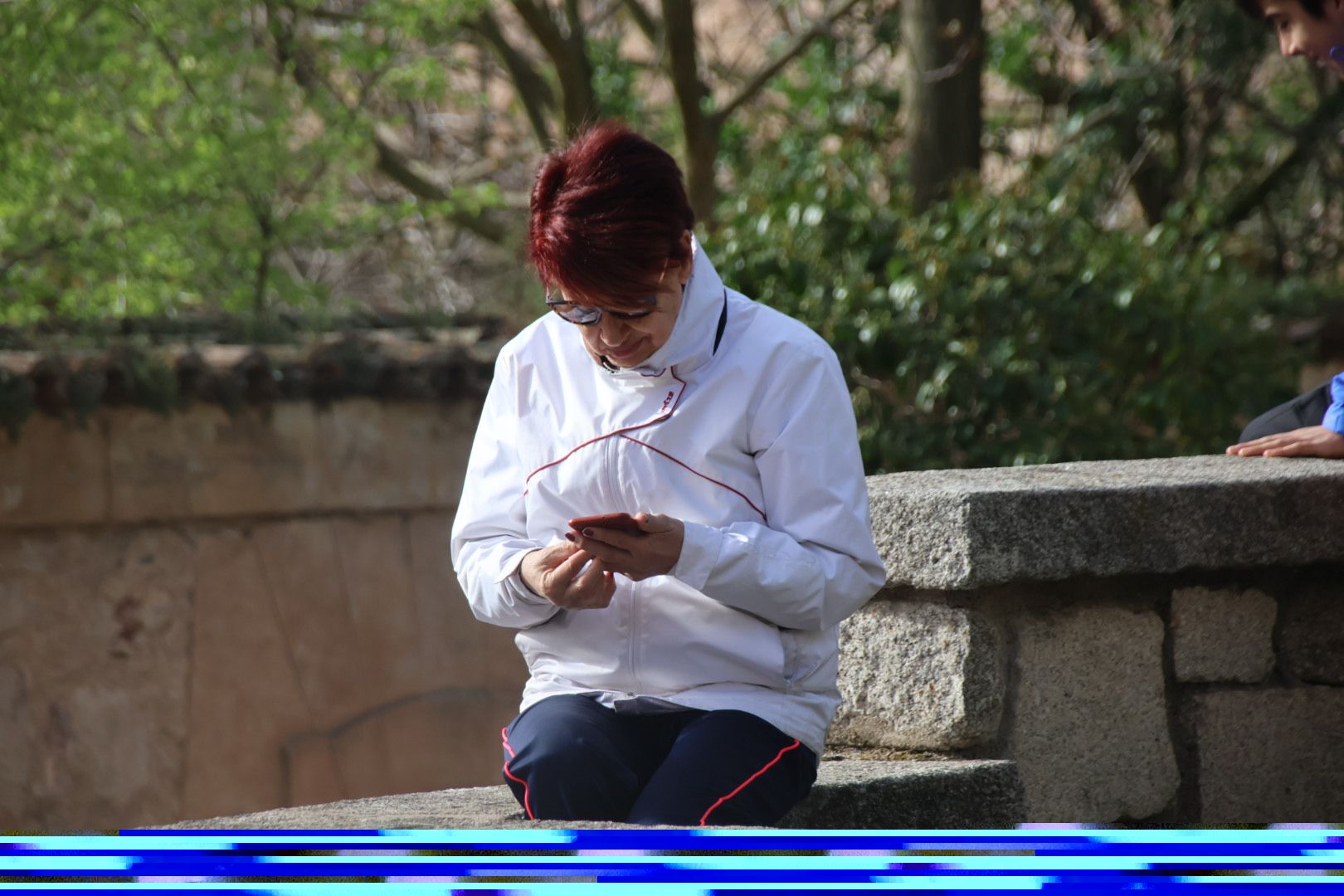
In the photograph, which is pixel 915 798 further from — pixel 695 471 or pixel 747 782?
pixel 695 471

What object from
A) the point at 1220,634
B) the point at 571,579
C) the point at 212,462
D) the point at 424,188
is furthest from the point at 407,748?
the point at 571,579

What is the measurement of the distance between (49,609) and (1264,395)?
454 cm

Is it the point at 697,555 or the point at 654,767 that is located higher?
the point at 697,555

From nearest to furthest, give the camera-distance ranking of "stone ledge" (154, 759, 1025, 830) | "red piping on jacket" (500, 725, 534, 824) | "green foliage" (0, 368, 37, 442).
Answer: "red piping on jacket" (500, 725, 534, 824), "stone ledge" (154, 759, 1025, 830), "green foliage" (0, 368, 37, 442)

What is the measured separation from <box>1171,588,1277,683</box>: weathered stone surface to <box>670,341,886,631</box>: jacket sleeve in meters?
0.86

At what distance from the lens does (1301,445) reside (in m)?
3.13

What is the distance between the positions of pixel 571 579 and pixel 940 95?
4702mm

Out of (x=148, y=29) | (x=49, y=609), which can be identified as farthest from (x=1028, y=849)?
(x=148, y=29)

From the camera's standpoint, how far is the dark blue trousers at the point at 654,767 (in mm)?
2254

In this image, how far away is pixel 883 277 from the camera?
16.9 feet

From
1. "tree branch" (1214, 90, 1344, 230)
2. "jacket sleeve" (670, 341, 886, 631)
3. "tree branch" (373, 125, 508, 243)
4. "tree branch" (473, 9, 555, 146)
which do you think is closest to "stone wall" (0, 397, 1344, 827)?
"jacket sleeve" (670, 341, 886, 631)

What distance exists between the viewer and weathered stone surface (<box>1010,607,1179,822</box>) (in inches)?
113

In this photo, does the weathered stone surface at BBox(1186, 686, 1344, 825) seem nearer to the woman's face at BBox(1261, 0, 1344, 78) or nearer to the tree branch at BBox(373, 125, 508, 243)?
the woman's face at BBox(1261, 0, 1344, 78)

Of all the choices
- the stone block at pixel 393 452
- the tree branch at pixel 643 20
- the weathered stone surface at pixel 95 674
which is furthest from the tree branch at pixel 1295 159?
the weathered stone surface at pixel 95 674
